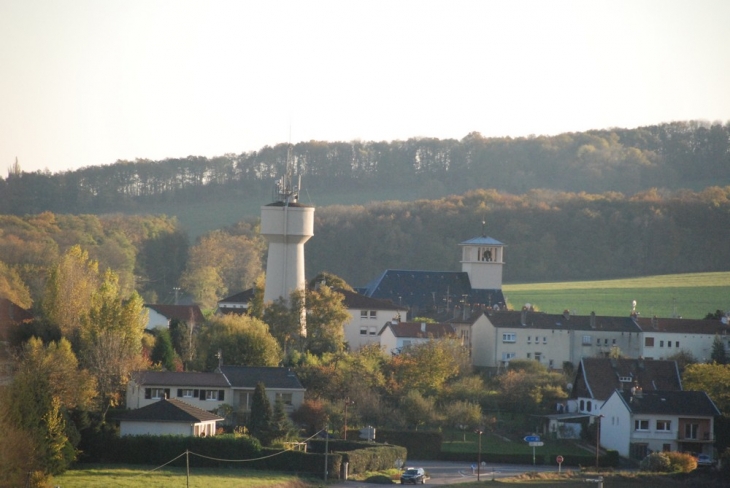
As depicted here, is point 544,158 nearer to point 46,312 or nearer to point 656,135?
point 656,135

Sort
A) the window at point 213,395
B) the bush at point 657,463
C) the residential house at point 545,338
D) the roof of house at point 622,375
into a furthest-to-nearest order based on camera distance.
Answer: the residential house at point 545,338 → the roof of house at point 622,375 → the window at point 213,395 → the bush at point 657,463

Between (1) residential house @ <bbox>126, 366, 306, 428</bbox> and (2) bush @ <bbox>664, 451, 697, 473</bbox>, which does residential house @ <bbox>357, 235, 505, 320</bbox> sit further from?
(2) bush @ <bbox>664, 451, 697, 473</bbox>

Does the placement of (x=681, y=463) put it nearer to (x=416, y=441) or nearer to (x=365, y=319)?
(x=416, y=441)

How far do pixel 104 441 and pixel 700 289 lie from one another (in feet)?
232

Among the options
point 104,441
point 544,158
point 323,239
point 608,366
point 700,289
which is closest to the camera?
point 104,441

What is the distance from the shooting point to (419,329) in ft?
260

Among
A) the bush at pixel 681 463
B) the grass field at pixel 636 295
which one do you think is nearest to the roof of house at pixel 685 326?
the grass field at pixel 636 295

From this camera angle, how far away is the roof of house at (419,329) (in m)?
78.2

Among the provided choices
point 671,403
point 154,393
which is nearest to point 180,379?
point 154,393

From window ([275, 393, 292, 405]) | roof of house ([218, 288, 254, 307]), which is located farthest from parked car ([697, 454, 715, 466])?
roof of house ([218, 288, 254, 307])

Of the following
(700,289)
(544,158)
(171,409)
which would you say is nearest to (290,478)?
(171,409)

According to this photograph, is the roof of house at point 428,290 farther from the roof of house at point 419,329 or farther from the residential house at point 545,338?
the roof of house at point 419,329

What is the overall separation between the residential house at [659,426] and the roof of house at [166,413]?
19.4m

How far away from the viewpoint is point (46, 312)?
6494 centimetres
